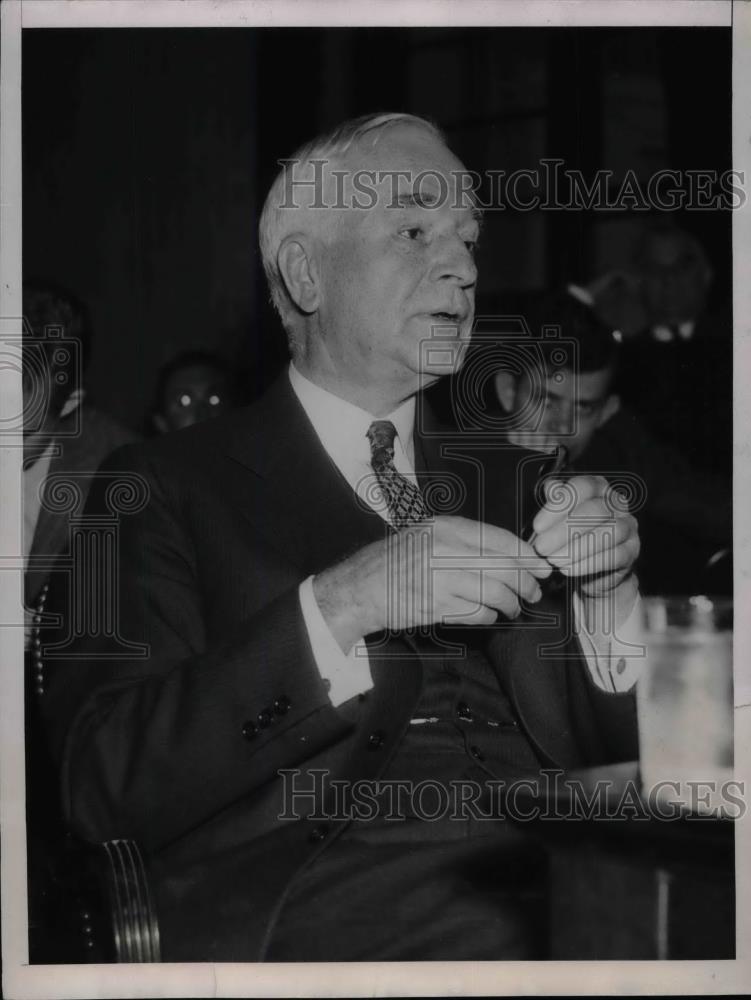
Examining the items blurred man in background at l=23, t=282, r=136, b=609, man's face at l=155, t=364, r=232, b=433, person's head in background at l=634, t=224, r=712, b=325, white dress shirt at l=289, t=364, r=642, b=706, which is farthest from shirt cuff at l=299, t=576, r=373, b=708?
person's head in background at l=634, t=224, r=712, b=325

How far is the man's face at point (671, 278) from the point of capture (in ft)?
6.36

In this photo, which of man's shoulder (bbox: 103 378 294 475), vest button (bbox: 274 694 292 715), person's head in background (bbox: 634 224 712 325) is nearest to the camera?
vest button (bbox: 274 694 292 715)

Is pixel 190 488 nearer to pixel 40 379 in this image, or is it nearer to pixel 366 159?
pixel 40 379

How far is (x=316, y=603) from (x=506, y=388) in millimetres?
477

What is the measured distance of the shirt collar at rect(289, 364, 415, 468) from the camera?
1.83 m

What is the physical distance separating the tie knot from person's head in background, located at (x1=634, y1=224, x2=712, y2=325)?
50 centimetres

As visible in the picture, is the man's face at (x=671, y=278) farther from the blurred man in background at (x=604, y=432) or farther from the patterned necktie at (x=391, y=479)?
the patterned necktie at (x=391, y=479)

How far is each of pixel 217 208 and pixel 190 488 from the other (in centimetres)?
46

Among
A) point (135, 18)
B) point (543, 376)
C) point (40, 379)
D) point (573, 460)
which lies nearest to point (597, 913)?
point (573, 460)

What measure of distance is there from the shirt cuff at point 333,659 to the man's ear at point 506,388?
Answer: 17.1 inches

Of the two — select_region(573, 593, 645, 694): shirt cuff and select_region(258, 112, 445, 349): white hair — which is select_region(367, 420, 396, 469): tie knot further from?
select_region(573, 593, 645, 694): shirt cuff

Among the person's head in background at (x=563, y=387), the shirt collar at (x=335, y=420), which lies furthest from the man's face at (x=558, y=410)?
the shirt collar at (x=335, y=420)

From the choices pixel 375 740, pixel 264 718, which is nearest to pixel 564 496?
pixel 375 740

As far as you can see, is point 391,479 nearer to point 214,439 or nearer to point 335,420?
point 335,420
